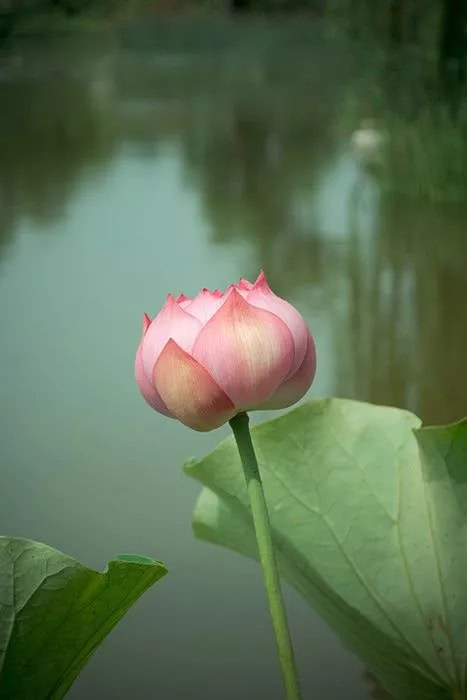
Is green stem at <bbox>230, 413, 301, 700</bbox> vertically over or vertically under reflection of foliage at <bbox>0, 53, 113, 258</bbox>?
under

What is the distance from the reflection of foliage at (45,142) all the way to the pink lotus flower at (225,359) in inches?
100

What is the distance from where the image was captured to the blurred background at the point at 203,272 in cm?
108

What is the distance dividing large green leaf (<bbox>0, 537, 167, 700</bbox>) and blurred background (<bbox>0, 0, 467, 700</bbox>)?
0.47m

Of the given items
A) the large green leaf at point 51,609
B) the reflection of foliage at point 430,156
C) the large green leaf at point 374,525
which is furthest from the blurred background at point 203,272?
the large green leaf at point 51,609

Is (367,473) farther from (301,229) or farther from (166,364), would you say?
(301,229)

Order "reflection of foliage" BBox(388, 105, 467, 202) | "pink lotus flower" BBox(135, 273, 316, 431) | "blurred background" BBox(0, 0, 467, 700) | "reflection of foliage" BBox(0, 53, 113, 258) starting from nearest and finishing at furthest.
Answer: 1. "pink lotus flower" BBox(135, 273, 316, 431)
2. "blurred background" BBox(0, 0, 467, 700)
3. "reflection of foliage" BBox(388, 105, 467, 202)
4. "reflection of foliage" BBox(0, 53, 113, 258)

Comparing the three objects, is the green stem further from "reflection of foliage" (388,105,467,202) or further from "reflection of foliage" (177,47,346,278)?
"reflection of foliage" (388,105,467,202)

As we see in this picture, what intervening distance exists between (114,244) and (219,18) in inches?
382

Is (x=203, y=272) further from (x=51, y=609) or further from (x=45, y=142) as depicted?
(x=45, y=142)

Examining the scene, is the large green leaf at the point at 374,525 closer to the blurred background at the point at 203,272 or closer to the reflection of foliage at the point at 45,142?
the blurred background at the point at 203,272

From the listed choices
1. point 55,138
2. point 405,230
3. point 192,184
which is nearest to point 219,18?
→ point 55,138

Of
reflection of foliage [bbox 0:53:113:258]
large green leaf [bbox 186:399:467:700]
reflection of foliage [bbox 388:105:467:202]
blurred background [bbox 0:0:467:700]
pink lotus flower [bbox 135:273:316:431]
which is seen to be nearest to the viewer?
pink lotus flower [bbox 135:273:316:431]

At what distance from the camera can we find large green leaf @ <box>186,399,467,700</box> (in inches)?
24.2

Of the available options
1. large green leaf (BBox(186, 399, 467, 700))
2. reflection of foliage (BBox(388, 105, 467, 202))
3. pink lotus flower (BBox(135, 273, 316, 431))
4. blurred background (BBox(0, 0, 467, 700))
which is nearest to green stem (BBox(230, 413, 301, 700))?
pink lotus flower (BBox(135, 273, 316, 431))
